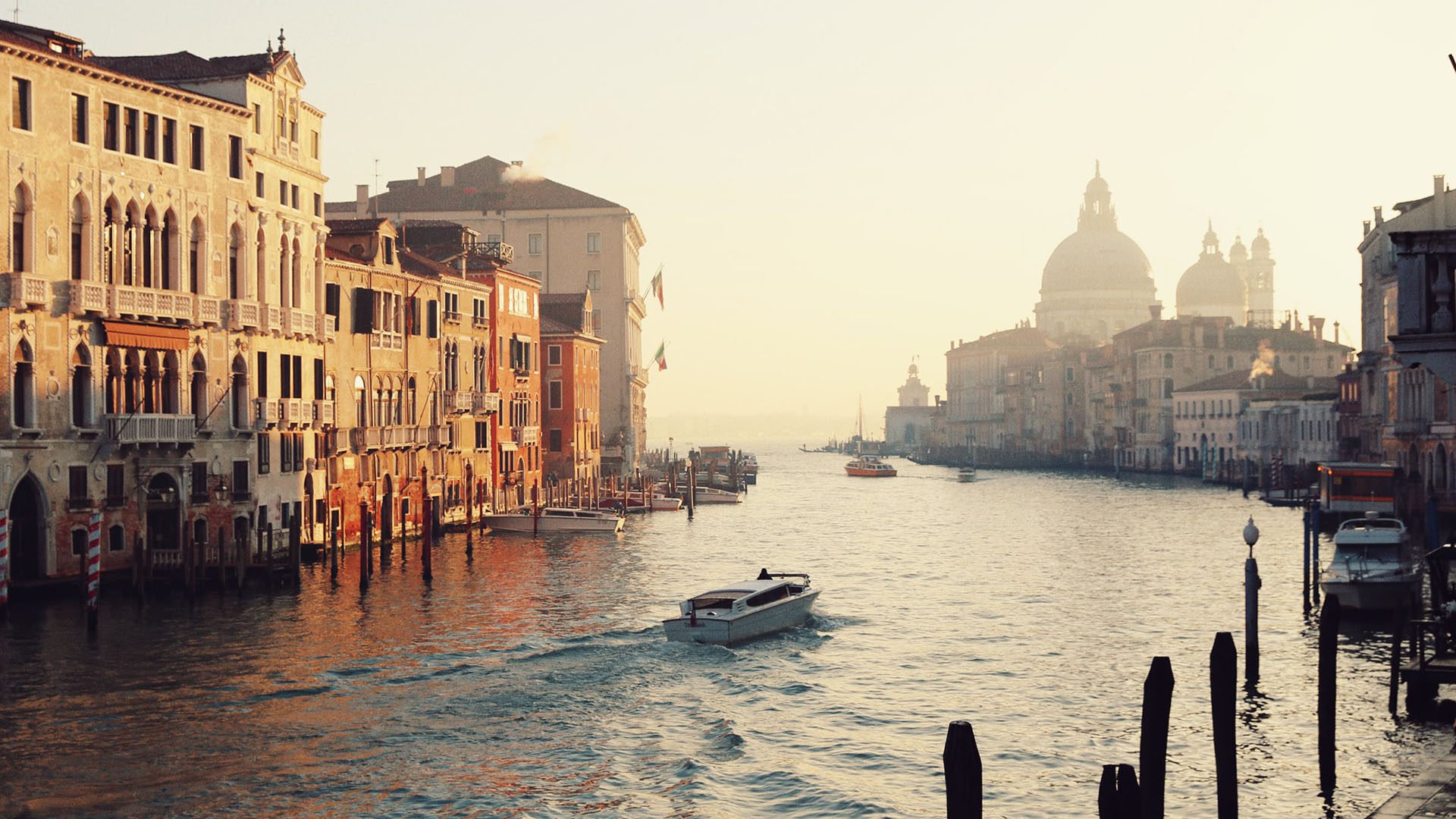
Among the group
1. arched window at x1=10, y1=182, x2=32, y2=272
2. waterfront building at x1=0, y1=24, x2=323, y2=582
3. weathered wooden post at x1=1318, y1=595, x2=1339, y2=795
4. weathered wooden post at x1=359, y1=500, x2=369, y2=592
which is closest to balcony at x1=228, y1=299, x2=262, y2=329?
waterfront building at x1=0, y1=24, x2=323, y2=582

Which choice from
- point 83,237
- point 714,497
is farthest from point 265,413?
point 714,497

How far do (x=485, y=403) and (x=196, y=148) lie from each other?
20.8 meters

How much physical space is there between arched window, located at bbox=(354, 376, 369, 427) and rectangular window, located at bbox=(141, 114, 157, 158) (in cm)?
1206

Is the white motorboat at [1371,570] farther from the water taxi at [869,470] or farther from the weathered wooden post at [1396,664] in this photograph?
the water taxi at [869,470]

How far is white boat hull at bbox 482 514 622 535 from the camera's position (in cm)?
5569

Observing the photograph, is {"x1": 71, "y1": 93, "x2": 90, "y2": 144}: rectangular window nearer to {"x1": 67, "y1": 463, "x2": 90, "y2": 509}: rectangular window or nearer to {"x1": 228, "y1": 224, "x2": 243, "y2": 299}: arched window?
{"x1": 228, "y1": 224, "x2": 243, "y2": 299}: arched window

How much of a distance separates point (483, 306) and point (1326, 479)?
30.3 meters

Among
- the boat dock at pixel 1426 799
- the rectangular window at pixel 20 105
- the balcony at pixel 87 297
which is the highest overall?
the rectangular window at pixel 20 105

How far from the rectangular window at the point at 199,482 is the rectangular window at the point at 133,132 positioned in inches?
283

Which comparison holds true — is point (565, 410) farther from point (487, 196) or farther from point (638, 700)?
point (638, 700)

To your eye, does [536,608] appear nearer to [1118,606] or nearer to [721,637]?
[721,637]

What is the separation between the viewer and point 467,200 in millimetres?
88750

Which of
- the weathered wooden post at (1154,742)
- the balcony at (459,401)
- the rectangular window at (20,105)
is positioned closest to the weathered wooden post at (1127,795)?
the weathered wooden post at (1154,742)

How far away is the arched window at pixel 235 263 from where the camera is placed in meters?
38.9
